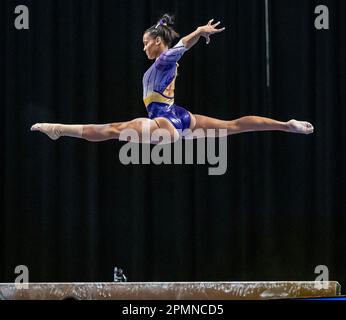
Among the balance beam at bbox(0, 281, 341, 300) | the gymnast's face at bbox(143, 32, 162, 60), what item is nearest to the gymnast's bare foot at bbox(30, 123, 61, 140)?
the gymnast's face at bbox(143, 32, 162, 60)

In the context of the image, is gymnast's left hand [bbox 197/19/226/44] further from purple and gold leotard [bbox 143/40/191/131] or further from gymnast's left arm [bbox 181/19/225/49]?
purple and gold leotard [bbox 143/40/191/131]

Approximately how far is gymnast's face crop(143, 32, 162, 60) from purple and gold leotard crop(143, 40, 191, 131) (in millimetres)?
79

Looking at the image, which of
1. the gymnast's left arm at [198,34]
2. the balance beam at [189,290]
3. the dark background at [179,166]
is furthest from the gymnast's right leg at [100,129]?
the balance beam at [189,290]

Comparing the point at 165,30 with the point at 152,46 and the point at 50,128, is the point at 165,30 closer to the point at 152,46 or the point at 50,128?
the point at 152,46

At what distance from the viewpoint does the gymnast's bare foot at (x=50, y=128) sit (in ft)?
17.4

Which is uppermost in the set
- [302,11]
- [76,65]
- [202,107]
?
[302,11]

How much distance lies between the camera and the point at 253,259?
5508 mm

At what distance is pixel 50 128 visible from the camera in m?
5.32

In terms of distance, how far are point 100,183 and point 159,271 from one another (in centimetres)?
87

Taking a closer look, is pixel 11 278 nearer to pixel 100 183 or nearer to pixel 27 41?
pixel 100 183

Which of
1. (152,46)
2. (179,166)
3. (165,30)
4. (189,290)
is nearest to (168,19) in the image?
(165,30)

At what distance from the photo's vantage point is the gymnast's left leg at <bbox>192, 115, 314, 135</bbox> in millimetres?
5461

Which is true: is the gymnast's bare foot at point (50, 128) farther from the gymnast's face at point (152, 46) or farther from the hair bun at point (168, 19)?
the hair bun at point (168, 19)
